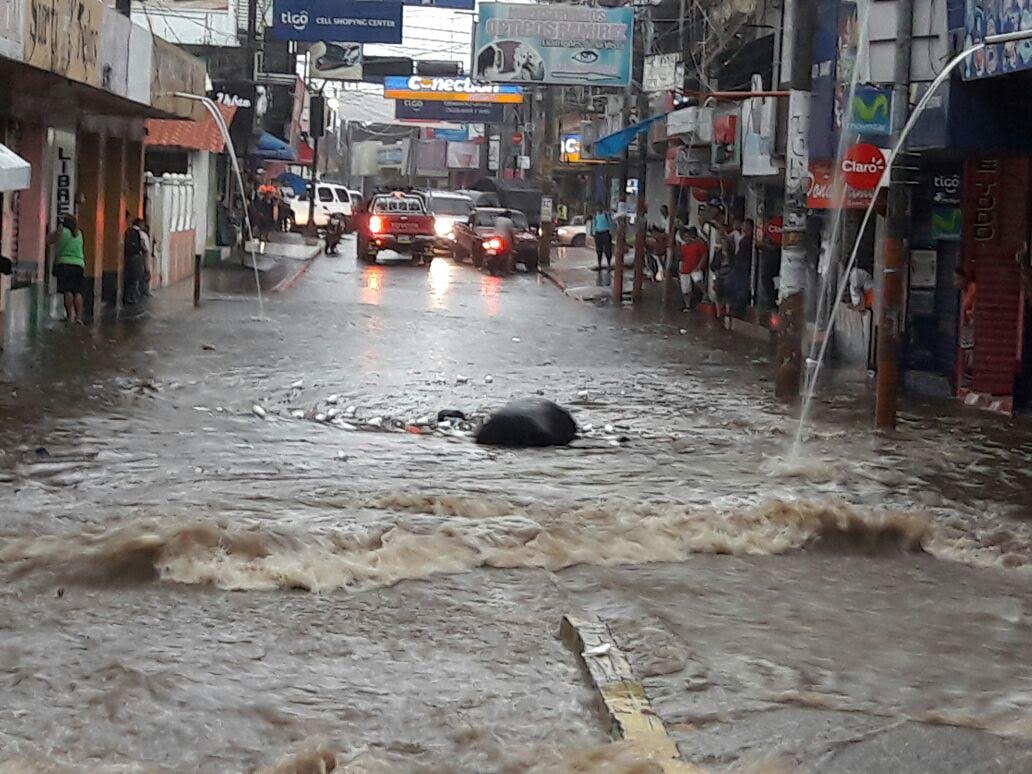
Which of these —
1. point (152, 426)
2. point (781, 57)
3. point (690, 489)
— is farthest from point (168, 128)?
point (690, 489)

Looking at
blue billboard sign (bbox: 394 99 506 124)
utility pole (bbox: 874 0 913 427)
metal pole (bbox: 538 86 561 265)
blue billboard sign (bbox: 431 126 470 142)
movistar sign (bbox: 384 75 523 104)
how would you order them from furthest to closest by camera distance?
blue billboard sign (bbox: 431 126 470 142)
blue billboard sign (bbox: 394 99 506 124)
metal pole (bbox: 538 86 561 265)
movistar sign (bbox: 384 75 523 104)
utility pole (bbox: 874 0 913 427)

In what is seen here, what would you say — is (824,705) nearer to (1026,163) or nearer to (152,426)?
(152,426)

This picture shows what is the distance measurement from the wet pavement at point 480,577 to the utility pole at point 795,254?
527 mm

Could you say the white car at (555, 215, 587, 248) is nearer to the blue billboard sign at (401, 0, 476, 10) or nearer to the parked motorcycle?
the parked motorcycle

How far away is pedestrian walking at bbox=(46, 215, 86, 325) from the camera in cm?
2202

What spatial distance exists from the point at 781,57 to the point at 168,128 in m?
11.1

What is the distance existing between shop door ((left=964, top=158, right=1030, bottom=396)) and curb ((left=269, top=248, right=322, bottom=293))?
55.9ft

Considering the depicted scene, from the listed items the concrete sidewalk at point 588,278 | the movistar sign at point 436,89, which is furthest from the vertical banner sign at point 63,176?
the movistar sign at point 436,89

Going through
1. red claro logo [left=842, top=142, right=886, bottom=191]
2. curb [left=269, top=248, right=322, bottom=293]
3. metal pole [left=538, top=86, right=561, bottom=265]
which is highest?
metal pole [left=538, top=86, right=561, bottom=265]

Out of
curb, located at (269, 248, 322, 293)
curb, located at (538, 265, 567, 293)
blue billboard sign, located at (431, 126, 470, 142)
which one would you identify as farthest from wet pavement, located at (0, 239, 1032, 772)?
blue billboard sign, located at (431, 126, 470, 142)

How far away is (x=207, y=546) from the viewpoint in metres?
9.87

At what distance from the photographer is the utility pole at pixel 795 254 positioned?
17.6 meters

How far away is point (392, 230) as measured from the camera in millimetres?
44281

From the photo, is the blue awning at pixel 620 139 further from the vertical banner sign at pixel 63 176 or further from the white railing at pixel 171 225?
the vertical banner sign at pixel 63 176
